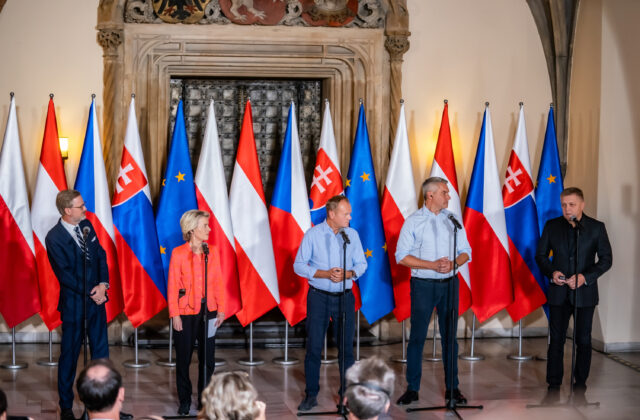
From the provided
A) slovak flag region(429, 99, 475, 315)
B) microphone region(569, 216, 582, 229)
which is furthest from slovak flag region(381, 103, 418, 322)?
microphone region(569, 216, 582, 229)

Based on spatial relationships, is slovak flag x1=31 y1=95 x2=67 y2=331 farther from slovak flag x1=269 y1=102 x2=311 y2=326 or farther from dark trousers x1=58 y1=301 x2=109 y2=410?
slovak flag x1=269 y1=102 x2=311 y2=326

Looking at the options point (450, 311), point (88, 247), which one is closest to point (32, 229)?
point (88, 247)

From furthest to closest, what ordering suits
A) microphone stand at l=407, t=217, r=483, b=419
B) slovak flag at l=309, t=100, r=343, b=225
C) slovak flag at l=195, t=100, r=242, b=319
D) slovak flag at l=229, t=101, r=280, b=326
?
1. slovak flag at l=309, t=100, r=343, b=225
2. slovak flag at l=229, t=101, r=280, b=326
3. slovak flag at l=195, t=100, r=242, b=319
4. microphone stand at l=407, t=217, r=483, b=419

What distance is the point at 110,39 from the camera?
862 cm

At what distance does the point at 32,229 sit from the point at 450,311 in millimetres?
3790

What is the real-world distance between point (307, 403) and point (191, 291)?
3.98 feet

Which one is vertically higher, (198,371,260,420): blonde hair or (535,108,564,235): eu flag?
(535,108,564,235): eu flag

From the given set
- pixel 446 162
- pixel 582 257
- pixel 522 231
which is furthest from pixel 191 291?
pixel 522 231

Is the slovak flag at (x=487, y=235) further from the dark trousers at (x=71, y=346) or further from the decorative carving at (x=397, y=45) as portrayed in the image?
the dark trousers at (x=71, y=346)

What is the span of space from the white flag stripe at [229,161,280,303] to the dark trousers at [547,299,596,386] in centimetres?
240

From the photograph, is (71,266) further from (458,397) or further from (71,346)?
(458,397)

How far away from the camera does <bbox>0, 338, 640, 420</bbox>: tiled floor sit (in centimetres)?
646

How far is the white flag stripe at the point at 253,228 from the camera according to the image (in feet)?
25.9

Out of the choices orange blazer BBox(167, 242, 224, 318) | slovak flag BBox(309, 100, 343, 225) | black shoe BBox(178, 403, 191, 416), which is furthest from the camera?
slovak flag BBox(309, 100, 343, 225)
